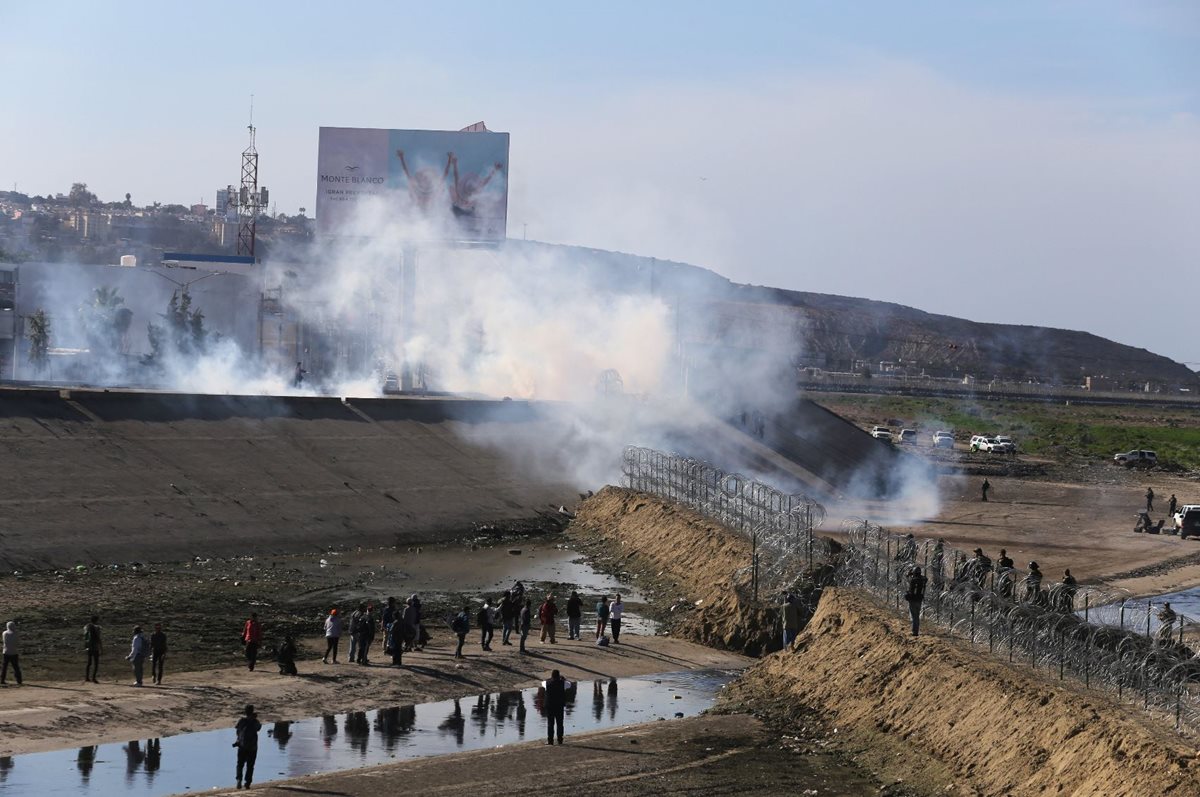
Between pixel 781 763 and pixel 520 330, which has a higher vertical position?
pixel 520 330

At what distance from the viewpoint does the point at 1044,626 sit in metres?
26.3

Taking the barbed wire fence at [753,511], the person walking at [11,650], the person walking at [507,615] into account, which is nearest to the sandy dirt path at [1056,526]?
the barbed wire fence at [753,511]

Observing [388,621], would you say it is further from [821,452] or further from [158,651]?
[821,452]

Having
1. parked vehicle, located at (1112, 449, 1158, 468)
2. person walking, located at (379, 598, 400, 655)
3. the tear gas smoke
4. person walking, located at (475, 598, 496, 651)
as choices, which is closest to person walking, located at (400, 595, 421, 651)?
person walking, located at (379, 598, 400, 655)

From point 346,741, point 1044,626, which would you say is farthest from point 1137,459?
point 346,741

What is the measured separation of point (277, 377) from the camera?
87.4 m

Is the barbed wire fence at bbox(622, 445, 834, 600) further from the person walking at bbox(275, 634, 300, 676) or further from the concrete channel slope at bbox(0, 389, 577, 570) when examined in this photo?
the person walking at bbox(275, 634, 300, 676)

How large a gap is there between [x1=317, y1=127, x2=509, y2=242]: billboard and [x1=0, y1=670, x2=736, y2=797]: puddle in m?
59.2

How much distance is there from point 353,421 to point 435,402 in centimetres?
691

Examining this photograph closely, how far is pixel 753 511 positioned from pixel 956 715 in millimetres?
19221

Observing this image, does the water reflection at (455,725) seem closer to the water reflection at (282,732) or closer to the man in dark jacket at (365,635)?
the water reflection at (282,732)

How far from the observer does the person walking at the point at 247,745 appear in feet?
71.7

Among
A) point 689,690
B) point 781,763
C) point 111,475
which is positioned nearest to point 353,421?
point 111,475

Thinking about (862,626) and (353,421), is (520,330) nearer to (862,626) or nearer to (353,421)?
(353,421)
